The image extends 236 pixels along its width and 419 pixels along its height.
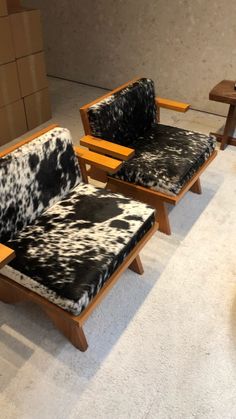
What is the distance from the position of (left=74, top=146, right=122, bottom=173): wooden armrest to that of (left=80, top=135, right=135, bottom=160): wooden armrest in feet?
0.14

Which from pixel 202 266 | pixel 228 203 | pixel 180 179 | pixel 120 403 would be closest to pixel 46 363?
pixel 120 403

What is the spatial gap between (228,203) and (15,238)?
1528 millimetres

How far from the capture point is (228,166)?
288 cm

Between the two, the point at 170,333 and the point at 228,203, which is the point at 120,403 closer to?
the point at 170,333

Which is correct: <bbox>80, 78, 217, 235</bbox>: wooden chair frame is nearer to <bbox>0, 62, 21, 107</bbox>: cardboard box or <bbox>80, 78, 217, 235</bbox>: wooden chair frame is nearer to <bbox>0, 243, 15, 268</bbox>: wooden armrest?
<bbox>0, 243, 15, 268</bbox>: wooden armrest

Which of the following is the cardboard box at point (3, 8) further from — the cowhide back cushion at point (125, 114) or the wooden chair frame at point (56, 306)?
the wooden chair frame at point (56, 306)

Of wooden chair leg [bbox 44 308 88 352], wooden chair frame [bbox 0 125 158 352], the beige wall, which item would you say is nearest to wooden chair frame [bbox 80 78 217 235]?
wooden chair frame [bbox 0 125 158 352]

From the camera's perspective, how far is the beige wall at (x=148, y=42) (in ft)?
10.9

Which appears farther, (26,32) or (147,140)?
(26,32)

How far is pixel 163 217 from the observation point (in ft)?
7.13

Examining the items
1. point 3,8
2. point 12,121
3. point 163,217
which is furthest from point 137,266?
point 3,8

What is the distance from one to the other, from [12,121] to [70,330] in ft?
7.39

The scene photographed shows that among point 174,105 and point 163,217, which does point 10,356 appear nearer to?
point 163,217

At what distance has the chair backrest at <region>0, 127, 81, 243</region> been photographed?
62.1 inches
